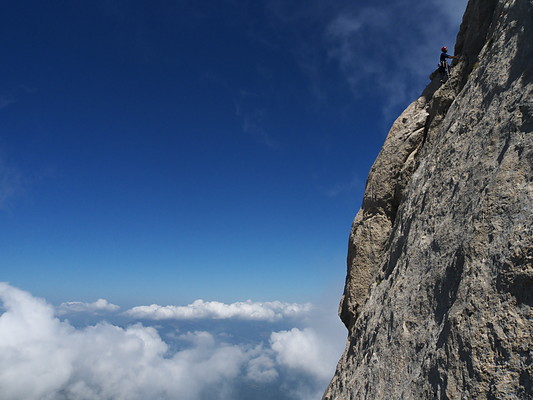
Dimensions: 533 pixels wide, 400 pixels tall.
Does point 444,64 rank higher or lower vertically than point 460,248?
higher

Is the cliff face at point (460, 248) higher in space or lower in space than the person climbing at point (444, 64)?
lower

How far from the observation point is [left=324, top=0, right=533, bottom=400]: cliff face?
784 centimetres

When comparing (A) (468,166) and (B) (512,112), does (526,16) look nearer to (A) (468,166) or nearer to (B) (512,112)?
(B) (512,112)

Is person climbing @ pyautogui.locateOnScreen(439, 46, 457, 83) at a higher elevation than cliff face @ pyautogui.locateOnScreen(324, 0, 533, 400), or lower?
higher

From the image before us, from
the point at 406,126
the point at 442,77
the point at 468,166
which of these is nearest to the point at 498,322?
the point at 468,166

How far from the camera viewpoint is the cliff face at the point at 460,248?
784 centimetres

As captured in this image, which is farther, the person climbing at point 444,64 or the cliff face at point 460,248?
the person climbing at point 444,64

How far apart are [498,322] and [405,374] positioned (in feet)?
14.7

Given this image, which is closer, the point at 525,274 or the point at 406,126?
the point at 525,274

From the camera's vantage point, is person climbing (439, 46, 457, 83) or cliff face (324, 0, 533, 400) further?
person climbing (439, 46, 457, 83)

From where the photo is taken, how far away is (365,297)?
1941 cm

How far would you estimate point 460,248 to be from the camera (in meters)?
10.1

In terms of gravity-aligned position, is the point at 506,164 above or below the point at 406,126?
below

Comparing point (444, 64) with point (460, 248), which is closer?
point (460, 248)
